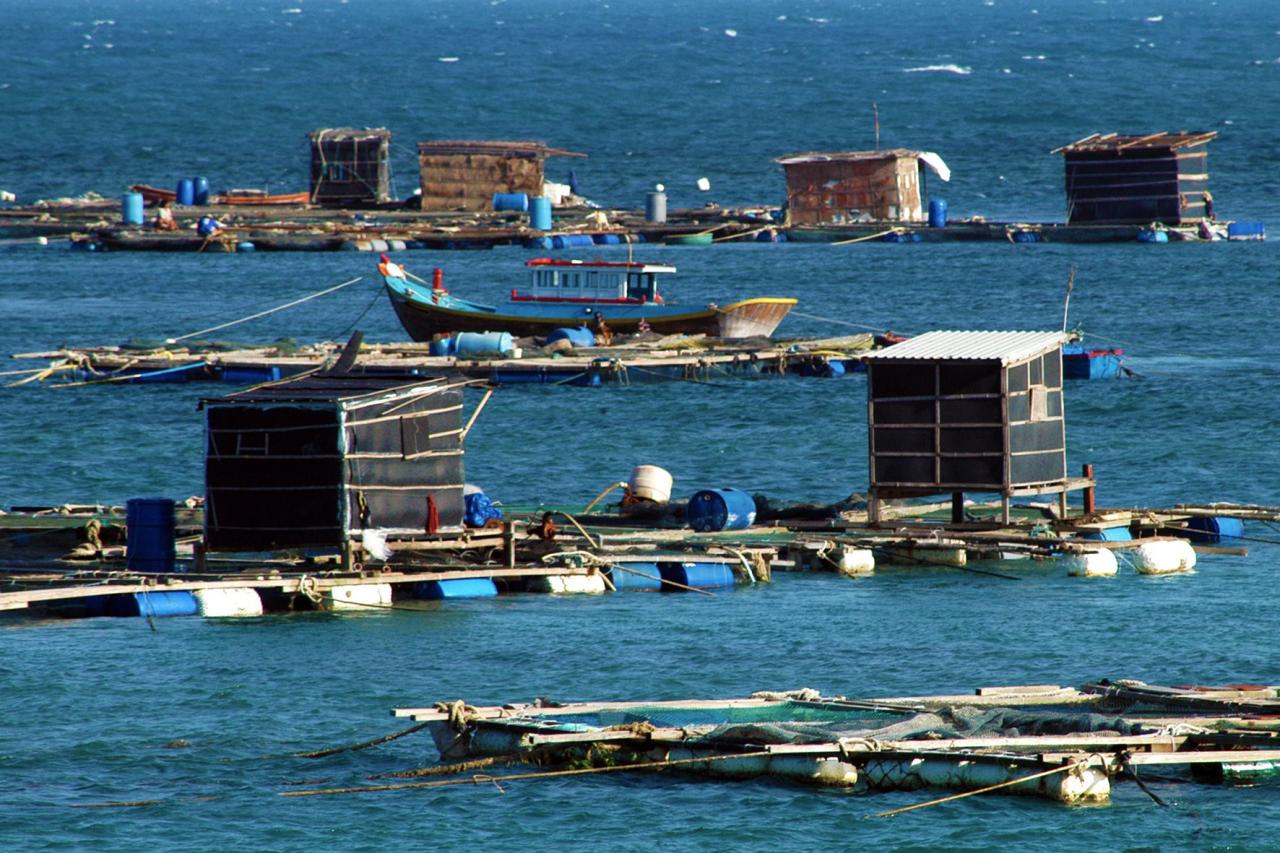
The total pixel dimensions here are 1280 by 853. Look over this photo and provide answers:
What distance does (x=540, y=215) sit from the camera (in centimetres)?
8925

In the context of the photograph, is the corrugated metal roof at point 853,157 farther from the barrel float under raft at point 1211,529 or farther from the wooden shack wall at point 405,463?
the wooden shack wall at point 405,463

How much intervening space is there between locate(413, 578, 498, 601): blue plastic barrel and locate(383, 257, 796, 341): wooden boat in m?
Answer: 27.4

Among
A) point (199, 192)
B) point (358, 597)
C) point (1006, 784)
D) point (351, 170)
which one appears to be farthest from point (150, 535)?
point (199, 192)

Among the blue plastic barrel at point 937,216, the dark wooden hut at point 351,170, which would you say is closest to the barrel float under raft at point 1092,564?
the blue plastic barrel at point 937,216

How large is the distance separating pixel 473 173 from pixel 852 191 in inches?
676

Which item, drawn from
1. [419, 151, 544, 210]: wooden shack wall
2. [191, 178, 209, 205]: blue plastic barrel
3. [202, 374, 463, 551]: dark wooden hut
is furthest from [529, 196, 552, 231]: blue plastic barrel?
[202, 374, 463, 551]: dark wooden hut

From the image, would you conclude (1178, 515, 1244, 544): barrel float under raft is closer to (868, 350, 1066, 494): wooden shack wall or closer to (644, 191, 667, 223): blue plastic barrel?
(868, 350, 1066, 494): wooden shack wall

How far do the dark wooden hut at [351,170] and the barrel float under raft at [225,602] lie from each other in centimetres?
Result: 7227

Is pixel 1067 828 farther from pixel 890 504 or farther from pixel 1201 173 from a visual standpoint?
pixel 1201 173

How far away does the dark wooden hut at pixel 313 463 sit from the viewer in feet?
89.8

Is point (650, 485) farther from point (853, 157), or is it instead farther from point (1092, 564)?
point (853, 157)

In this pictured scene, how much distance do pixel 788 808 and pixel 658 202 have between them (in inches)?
2944

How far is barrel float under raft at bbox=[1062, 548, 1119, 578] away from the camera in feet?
97.1

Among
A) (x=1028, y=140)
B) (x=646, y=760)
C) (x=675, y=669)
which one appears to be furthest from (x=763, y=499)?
(x=1028, y=140)
